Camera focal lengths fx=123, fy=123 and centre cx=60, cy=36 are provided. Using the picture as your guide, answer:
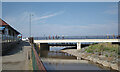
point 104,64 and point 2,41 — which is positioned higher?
point 2,41

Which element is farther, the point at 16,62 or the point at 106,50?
the point at 106,50

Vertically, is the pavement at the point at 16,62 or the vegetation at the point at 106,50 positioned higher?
the pavement at the point at 16,62

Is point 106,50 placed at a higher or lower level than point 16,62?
lower

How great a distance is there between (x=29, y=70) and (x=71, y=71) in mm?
8873

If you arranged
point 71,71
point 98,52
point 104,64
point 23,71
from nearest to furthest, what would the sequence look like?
point 23,71 → point 71,71 → point 104,64 → point 98,52

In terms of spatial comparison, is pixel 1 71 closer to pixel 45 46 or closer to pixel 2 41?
pixel 2 41

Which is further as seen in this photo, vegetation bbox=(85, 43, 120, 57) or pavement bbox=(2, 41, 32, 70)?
vegetation bbox=(85, 43, 120, 57)

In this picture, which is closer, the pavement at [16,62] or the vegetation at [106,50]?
the pavement at [16,62]

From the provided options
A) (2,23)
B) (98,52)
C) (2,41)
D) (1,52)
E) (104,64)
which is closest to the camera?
(1,52)

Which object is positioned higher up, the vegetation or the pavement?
the pavement

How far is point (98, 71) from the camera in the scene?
16016 mm

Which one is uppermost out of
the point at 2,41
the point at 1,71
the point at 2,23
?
the point at 2,23

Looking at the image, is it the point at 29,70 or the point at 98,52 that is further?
the point at 98,52

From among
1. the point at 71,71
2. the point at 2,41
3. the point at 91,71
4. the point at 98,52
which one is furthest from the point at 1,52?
the point at 98,52
